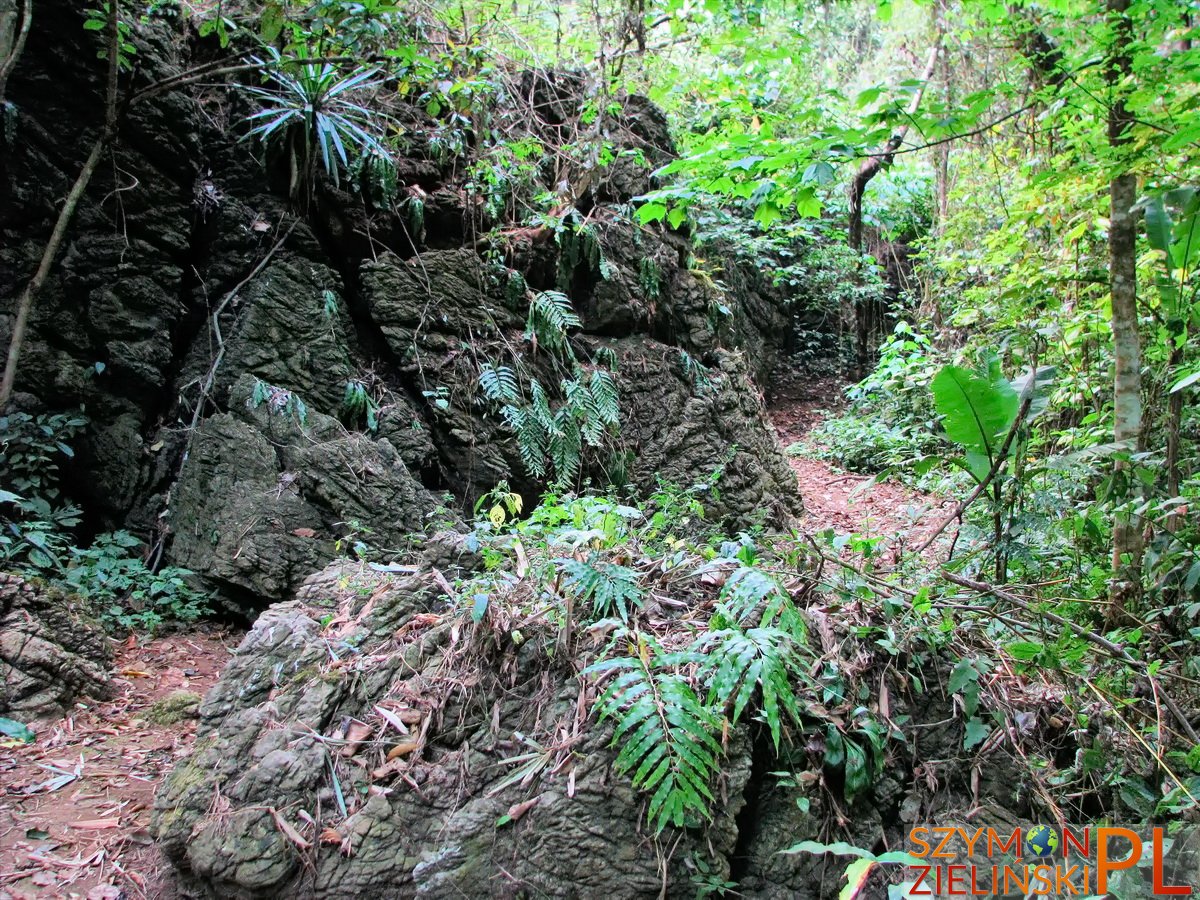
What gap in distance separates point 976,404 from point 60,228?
5.74 metres

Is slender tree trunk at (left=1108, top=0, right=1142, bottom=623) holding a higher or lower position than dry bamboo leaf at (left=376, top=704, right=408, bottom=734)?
higher

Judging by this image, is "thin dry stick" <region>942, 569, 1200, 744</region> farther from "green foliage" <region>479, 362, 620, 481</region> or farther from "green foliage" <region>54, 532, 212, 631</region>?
"green foliage" <region>54, 532, 212, 631</region>

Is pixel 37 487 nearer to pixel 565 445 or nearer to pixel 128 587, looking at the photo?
pixel 128 587

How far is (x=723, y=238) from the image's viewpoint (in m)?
11.7

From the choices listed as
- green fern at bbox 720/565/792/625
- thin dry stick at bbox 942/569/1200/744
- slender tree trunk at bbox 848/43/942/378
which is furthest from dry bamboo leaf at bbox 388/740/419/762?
slender tree trunk at bbox 848/43/942/378

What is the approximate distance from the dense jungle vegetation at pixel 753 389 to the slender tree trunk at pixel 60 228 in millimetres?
25

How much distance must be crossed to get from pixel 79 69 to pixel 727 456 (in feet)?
21.7

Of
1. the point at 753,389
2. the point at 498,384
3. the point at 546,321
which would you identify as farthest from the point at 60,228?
the point at 753,389

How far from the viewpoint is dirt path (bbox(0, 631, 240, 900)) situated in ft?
8.37

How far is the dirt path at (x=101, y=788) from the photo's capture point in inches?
100

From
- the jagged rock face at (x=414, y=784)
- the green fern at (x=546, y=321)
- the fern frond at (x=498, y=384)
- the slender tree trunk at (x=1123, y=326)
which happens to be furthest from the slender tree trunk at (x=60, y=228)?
the slender tree trunk at (x=1123, y=326)

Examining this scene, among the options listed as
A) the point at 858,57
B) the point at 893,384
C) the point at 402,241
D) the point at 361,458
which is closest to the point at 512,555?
the point at 361,458

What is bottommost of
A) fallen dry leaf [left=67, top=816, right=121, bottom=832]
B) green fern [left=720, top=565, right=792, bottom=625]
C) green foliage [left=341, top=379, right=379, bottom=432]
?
fallen dry leaf [left=67, top=816, right=121, bottom=832]

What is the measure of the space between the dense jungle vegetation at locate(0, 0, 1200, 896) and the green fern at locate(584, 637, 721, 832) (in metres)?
0.02
